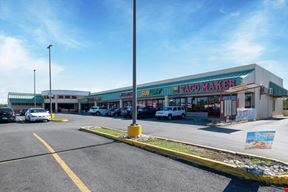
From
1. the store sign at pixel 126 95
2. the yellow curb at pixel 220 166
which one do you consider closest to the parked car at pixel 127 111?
the store sign at pixel 126 95

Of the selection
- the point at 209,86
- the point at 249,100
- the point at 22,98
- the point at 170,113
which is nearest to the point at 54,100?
the point at 22,98

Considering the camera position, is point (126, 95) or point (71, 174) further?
point (126, 95)

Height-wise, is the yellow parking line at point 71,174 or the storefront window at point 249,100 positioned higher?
the storefront window at point 249,100

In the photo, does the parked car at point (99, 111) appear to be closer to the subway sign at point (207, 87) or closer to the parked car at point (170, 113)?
the subway sign at point (207, 87)

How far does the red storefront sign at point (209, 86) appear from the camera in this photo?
22.2m

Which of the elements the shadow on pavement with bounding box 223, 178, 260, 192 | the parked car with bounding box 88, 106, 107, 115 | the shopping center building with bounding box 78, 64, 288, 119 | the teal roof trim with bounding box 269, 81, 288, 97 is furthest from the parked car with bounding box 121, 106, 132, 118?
the shadow on pavement with bounding box 223, 178, 260, 192

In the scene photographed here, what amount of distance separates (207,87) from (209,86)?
0.29 m

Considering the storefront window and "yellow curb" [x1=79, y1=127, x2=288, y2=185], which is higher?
the storefront window

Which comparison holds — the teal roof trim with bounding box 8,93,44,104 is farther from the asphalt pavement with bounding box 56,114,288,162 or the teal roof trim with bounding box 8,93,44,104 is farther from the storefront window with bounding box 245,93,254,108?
the storefront window with bounding box 245,93,254,108

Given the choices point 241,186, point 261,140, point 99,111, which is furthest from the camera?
point 99,111

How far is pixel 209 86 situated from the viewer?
78.9ft

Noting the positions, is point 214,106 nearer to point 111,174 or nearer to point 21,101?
point 111,174

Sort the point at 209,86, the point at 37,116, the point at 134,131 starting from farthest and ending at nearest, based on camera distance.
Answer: the point at 209,86
the point at 37,116
the point at 134,131

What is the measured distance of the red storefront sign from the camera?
873 inches
